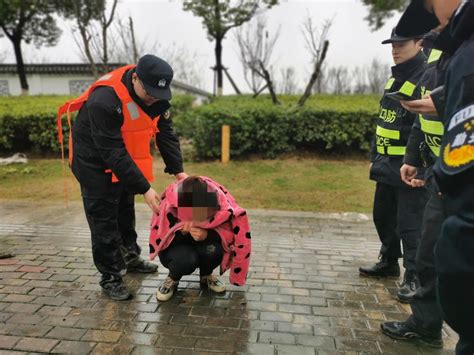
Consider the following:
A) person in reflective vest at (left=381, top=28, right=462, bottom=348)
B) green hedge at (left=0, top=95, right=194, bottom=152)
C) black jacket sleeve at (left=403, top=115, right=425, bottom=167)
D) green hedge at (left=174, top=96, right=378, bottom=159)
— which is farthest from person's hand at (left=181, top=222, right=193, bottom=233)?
green hedge at (left=0, top=95, right=194, bottom=152)

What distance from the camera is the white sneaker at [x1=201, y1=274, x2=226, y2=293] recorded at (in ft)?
10.9

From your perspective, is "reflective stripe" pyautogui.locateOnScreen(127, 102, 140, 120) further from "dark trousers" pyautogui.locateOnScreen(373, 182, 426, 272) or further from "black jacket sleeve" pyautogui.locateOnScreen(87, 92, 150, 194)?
"dark trousers" pyautogui.locateOnScreen(373, 182, 426, 272)

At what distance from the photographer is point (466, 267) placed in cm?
150

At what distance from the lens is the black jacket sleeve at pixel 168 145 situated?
11.8 ft

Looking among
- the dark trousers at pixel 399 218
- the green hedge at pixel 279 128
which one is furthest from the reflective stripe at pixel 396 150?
the green hedge at pixel 279 128

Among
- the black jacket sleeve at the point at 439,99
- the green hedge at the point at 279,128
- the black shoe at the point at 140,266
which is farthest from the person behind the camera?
the green hedge at the point at 279,128

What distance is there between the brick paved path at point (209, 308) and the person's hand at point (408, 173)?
3.25 feet

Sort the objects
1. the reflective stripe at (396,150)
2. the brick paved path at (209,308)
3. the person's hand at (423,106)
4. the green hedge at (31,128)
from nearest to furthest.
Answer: the person's hand at (423,106), the brick paved path at (209,308), the reflective stripe at (396,150), the green hedge at (31,128)

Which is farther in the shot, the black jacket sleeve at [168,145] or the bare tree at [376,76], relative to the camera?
the bare tree at [376,76]

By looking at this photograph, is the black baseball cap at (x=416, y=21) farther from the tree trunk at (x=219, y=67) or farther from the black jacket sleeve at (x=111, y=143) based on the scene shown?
the tree trunk at (x=219, y=67)

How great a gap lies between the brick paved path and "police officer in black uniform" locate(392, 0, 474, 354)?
3.75 feet

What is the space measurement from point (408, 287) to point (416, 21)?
6.45 feet

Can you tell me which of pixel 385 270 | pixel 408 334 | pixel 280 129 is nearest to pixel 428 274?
pixel 408 334

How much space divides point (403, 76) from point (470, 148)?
201 centimetres
